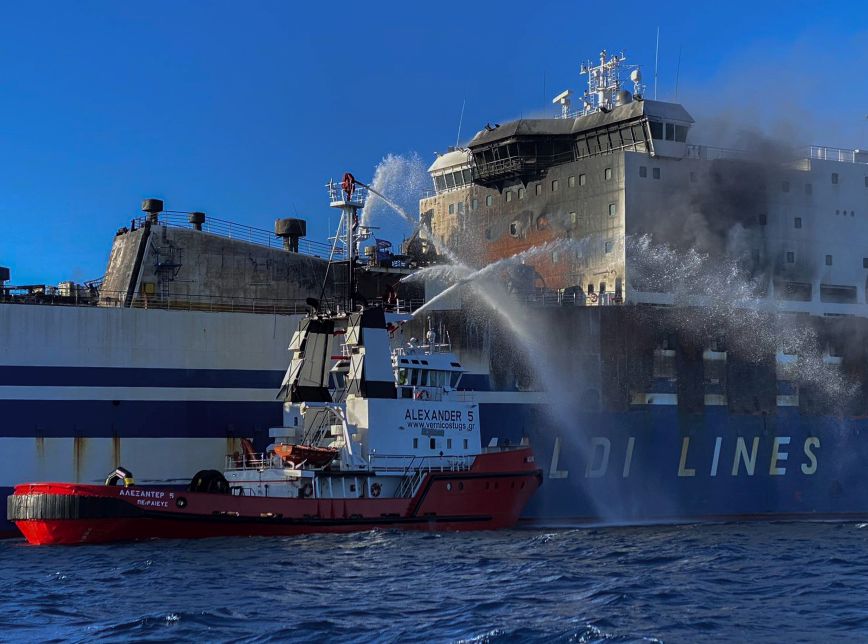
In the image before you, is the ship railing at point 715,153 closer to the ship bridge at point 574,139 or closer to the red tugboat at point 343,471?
the ship bridge at point 574,139

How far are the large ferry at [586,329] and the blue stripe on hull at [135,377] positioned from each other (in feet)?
0.18

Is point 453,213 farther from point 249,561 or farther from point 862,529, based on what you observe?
point 249,561

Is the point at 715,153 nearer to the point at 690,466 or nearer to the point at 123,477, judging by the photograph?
the point at 690,466

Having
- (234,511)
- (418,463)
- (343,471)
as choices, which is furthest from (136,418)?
(418,463)

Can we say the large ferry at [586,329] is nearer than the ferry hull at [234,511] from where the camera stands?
No

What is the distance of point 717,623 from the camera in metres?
17.0

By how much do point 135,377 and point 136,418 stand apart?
109 centimetres

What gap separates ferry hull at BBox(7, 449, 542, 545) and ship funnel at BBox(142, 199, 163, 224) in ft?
35.2

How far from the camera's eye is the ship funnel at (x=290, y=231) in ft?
123

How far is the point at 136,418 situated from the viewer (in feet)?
99.6

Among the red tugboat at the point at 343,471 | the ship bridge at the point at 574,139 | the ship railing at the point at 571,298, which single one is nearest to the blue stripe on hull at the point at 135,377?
the red tugboat at the point at 343,471

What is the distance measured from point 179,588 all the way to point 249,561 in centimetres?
305

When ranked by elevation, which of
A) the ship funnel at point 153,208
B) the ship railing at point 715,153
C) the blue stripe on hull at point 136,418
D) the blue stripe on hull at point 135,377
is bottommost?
the blue stripe on hull at point 136,418

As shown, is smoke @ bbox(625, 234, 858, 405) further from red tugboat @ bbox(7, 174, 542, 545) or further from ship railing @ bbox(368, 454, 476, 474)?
ship railing @ bbox(368, 454, 476, 474)
